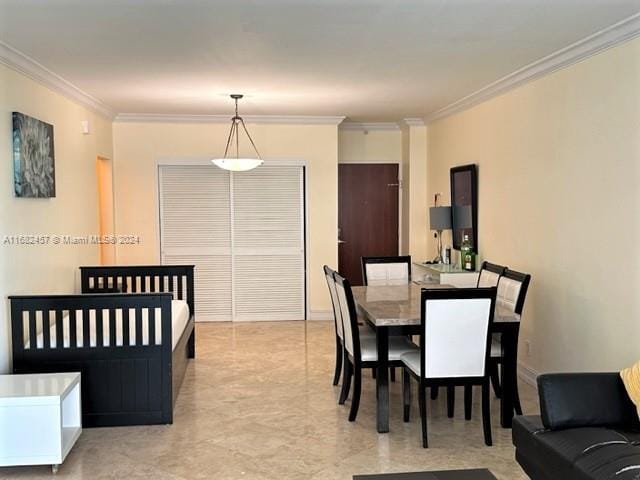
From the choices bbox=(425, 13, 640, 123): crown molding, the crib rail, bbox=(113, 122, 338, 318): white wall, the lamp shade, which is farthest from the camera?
bbox=(113, 122, 338, 318): white wall

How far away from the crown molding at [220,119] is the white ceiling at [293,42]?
49.2 inches

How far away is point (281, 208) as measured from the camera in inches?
285

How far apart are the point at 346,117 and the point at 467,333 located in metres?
4.16

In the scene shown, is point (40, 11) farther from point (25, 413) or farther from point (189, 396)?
point (189, 396)

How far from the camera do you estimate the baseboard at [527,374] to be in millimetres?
4691

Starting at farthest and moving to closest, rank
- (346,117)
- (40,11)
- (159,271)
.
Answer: (346,117)
(159,271)
(40,11)

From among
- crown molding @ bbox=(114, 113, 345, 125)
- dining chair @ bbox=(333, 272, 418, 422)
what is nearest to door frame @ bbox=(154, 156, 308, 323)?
crown molding @ bbox=(114, 113, 345, 125)

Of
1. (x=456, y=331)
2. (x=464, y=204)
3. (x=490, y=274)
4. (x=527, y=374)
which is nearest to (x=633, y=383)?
(x=456, y=331)

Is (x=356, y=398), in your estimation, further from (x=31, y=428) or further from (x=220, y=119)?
(x=220, y=119)

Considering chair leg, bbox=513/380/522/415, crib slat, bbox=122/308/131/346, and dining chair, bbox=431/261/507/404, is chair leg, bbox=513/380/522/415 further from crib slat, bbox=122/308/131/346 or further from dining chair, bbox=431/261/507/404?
crib slat, bbox=122/308/131/346

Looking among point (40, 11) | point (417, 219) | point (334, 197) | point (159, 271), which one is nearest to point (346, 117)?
point (334, 197)

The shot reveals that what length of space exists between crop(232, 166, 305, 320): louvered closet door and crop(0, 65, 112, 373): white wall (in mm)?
1752

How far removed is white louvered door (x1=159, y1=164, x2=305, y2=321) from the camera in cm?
712

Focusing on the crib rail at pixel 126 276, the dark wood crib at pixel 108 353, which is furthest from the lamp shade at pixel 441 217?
the dark wood crib at pixel 108 353
